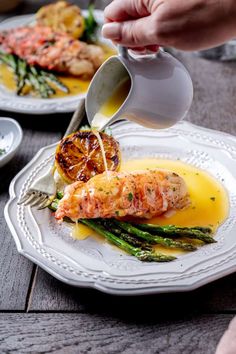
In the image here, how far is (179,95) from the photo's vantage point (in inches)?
108

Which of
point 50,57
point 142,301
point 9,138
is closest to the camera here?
point 142,301

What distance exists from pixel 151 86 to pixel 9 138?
1.19 m

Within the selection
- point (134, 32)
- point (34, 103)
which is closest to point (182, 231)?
point (134, 32)

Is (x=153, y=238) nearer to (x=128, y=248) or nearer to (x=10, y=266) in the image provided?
(x=128, y=248)

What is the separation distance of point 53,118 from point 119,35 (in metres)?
1.47

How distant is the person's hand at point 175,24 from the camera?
234 cm

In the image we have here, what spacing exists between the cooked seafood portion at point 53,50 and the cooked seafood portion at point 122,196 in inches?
67.0

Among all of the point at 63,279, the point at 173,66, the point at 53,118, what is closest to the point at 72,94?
the point at 53,118

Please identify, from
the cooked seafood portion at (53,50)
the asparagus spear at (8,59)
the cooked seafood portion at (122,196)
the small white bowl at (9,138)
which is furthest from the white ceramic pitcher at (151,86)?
the asparagus spear at (8,59)

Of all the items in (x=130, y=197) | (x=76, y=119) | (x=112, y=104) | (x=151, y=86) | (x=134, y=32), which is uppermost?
(x=134, y=32)

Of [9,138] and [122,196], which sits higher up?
[122,196]

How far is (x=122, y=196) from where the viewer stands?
280 centimetres

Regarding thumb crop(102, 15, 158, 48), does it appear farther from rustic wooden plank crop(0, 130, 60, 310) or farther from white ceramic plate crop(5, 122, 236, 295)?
rustic wooden plank crop(0, 130, 60, 310)

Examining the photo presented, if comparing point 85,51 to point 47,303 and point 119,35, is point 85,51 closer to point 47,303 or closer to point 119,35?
point 119,35
